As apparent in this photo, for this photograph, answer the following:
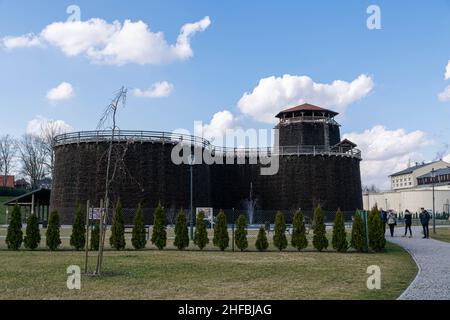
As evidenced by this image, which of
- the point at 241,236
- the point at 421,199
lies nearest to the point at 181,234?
the point at 241,236

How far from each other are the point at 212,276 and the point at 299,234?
7.67m

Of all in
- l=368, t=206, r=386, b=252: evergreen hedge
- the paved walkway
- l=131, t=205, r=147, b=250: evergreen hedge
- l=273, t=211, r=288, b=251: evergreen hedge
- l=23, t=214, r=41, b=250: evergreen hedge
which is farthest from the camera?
l=131, t=205, r=147, b=250: evergreen hedge

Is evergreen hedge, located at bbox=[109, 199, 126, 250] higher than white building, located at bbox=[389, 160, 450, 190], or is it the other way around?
white building, located at bbox=[389, 160, 450, 190]

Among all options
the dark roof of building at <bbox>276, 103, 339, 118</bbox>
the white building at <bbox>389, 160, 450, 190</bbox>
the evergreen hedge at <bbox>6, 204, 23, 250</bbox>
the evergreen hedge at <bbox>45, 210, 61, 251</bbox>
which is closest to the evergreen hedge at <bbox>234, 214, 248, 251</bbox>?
the evergreen hedge at <bbox>45, 210, 61, 251</bbox>

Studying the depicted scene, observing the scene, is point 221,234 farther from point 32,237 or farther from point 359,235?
point 32,237

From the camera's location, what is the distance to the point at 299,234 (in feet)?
58.7

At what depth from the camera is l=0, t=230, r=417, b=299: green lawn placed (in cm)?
865

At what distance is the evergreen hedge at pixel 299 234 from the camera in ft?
58.5

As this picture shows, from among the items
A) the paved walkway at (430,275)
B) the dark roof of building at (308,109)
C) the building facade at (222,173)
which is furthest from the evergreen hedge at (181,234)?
the dark roof of building at (308,109)

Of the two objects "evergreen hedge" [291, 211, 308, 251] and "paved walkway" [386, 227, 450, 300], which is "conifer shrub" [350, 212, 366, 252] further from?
"evergreen hedge" [291, 211, 308, 251]

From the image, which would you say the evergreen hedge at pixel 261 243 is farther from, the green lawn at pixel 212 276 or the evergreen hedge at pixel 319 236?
the evergreen hedge at pixel 319 236
